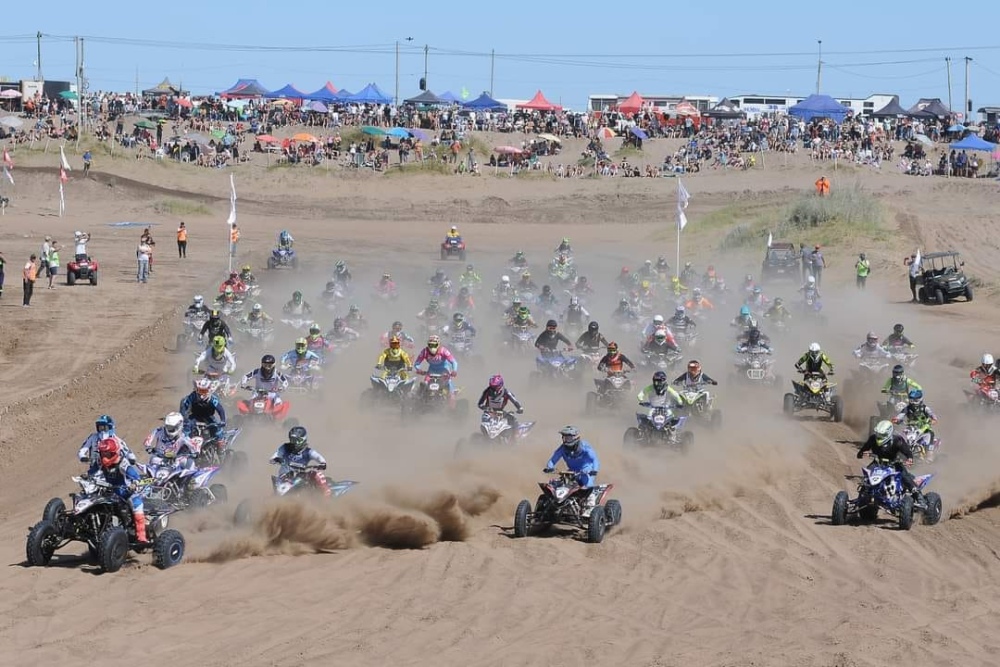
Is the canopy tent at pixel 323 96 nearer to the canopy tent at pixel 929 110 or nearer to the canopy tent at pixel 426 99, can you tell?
Result: the canopy tent at pixel 426 99

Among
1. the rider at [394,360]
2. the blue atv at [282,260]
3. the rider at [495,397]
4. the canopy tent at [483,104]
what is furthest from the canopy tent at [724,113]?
the rider at [495,397]

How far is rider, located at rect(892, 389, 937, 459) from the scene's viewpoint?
891 inches

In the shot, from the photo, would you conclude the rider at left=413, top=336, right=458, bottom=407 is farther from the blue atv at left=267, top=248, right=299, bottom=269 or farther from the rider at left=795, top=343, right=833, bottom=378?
the blue atv at left=267, top=248, right=299, bottom=269

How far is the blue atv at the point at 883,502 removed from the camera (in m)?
19.0

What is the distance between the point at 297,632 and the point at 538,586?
3.11 metres

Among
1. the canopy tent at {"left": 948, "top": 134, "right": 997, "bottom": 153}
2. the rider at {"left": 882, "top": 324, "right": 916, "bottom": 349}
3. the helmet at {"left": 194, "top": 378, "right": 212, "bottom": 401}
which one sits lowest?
the helmet at {"left": 194, "top": 378, "right": 212, "bottom": 401}

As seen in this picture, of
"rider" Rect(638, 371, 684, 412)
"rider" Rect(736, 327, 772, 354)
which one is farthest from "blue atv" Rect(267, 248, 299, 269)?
"rider" Rect(638, 371, 684, 412)

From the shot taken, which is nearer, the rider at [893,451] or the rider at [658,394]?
the rider at [893,451]

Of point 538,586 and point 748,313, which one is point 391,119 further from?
point 538,586

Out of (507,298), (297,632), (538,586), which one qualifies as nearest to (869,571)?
(538,586)

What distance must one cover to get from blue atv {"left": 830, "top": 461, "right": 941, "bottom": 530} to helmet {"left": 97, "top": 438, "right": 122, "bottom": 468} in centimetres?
944

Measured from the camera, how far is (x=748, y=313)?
34969 mm

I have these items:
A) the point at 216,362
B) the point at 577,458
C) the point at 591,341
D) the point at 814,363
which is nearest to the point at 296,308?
the point at 591,341

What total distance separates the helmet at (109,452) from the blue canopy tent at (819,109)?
72.6 meters
